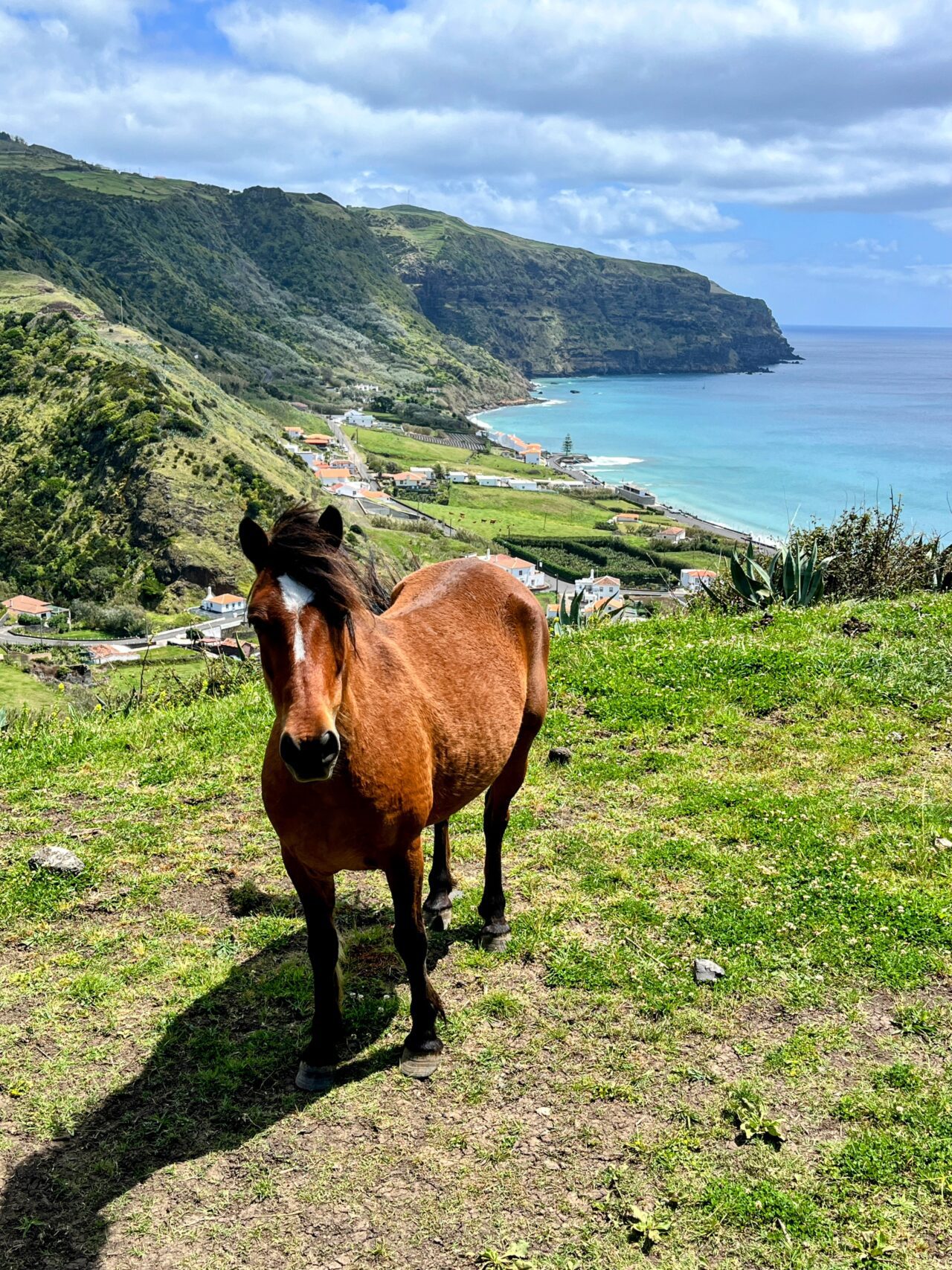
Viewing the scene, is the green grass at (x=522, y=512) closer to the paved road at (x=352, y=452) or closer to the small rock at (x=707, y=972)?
the paved road at (x=352, y=452)

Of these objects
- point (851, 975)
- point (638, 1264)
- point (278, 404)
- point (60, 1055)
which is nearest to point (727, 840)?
point (851, 975)

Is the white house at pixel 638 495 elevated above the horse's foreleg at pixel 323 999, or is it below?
below

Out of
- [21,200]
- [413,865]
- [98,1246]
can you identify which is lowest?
[98,1246]

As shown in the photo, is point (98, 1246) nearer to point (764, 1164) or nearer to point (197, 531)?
point (764, 1164)

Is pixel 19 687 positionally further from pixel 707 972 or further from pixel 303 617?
pixel 303 617

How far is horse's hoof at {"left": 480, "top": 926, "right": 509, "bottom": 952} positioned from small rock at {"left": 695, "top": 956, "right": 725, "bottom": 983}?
110cm

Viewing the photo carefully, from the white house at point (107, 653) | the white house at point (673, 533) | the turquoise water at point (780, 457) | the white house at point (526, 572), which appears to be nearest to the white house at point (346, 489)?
the white house at point (526, 572)

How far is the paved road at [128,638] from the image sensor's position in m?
47.9

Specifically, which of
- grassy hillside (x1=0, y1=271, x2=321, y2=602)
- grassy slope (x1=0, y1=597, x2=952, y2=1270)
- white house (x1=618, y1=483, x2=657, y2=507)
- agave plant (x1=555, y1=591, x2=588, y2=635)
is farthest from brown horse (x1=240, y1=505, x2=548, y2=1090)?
white house (x1=618, y1=483, x2=657, y2=507)

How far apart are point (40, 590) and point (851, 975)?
68.5 meters

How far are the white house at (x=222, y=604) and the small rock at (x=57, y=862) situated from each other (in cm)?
5216

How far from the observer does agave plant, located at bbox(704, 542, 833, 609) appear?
11734mm

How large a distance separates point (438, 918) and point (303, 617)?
2878 mm

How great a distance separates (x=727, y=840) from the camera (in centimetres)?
Answer: 648
